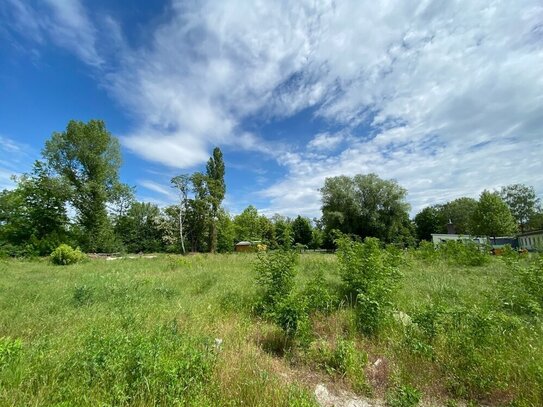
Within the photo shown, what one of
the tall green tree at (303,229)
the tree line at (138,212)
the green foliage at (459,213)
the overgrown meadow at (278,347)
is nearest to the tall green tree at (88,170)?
the tree line at (138,212)

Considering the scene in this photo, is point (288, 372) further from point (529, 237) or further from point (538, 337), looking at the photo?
point (529, 237)

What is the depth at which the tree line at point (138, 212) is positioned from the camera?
1099 inches

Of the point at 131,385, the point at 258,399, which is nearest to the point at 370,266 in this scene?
the point at 258,399

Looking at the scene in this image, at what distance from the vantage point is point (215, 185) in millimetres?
37094

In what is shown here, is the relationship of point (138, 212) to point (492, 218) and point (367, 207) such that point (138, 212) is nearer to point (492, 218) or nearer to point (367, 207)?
point (367, 207)

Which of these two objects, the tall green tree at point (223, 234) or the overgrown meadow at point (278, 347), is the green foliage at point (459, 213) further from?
the overgrown meadow at point (278, 347)

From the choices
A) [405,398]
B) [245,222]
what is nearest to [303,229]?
[245,222]

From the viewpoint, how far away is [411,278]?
957cm

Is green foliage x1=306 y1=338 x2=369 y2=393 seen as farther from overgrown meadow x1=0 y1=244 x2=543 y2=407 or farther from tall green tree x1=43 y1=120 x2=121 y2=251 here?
tall green tree x1=43 y1=120 x2=121 y2=251

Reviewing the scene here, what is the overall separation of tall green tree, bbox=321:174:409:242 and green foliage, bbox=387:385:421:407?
35606 mm

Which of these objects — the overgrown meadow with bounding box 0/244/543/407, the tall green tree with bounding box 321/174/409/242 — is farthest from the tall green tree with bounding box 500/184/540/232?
the overgrown meadow with bounding box 0/244/543/407

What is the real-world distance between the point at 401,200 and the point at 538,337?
37603 mm

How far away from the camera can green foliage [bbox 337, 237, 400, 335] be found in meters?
4.86

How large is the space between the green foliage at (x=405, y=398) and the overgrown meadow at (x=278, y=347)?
1cm
